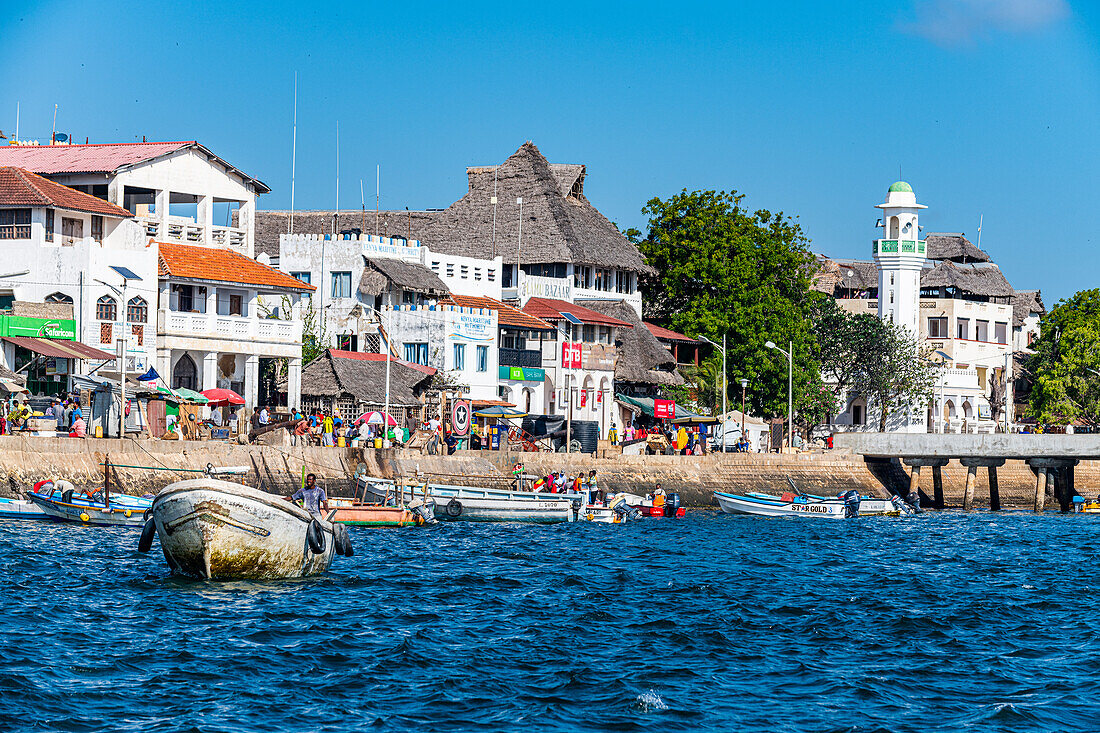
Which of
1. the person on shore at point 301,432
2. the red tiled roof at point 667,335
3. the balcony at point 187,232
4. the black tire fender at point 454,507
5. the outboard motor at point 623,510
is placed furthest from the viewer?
the red tiled roof at point 667,335

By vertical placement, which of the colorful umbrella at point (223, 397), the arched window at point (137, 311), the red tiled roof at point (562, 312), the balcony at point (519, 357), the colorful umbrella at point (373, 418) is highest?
the red tiled roof at point (562, 312)

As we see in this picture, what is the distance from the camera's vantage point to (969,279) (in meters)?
106

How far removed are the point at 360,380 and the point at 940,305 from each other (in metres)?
46.8

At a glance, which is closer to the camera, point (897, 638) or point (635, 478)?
point (897, 638)

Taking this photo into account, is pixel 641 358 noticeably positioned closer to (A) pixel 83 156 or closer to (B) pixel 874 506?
(B) pixel 874 506

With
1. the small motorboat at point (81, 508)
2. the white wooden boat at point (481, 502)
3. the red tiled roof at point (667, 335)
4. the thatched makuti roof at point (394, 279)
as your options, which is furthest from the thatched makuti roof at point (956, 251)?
the small motorboat at point (81, 508)

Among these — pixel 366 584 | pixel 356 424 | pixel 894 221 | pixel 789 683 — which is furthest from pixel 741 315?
pixel 789 683

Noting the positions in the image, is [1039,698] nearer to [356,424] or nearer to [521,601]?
[521,601]

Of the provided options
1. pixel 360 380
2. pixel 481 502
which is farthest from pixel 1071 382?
pixel 481 502

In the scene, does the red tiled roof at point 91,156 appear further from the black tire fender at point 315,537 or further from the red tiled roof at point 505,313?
the black tire fender at point 315,537

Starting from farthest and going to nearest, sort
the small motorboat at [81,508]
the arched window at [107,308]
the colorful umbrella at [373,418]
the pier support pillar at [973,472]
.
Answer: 1. the pier support pillar at [973,472]
2. the colorful umbrella at [373,418]
3. the arched window at [107,308]
4. the small motorboat at [81,508]

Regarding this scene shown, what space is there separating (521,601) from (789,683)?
10.4 meters

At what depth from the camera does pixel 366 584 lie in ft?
125

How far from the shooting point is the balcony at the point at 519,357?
80.0 metres
